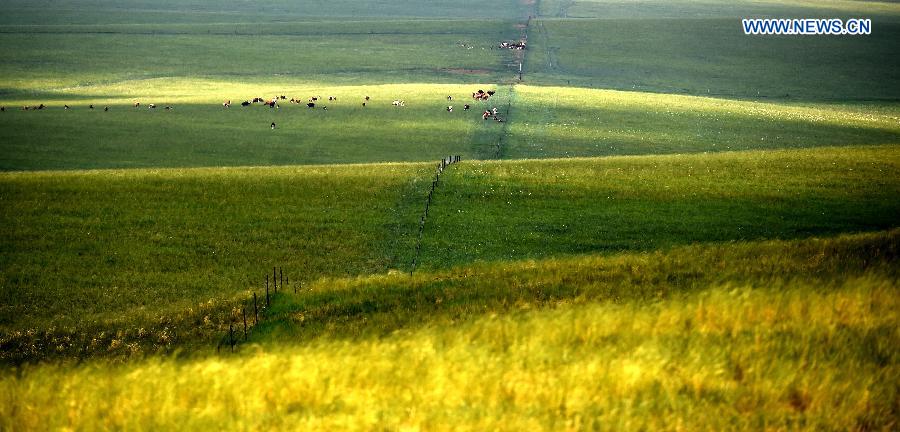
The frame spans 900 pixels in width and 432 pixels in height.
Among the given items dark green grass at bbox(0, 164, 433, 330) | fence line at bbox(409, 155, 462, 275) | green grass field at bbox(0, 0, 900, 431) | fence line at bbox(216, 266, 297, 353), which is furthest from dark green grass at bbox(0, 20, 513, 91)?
fence line at bbox(216, 266, 297, 353)

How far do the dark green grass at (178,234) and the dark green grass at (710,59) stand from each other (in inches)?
1994

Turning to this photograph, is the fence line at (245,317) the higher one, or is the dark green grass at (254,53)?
the dark green grass at (254,53)

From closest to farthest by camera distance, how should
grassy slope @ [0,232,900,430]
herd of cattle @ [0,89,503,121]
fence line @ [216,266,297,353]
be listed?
1. grassy slope @ [0,232,900,430]
2. fence line @ [216,266,297,353]
3. herd of cattle @ [0,89,503,121]

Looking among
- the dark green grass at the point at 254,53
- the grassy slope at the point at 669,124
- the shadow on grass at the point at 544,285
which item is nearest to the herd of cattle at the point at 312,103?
the grassy slope at the point at 669,124

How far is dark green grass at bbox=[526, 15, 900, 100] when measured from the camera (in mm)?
79312

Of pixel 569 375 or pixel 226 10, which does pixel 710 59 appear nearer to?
pixel 226 10

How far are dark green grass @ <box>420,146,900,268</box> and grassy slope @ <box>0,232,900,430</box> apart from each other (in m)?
13.3

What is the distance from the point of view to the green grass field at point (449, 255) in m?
6.79

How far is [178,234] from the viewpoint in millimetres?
24969

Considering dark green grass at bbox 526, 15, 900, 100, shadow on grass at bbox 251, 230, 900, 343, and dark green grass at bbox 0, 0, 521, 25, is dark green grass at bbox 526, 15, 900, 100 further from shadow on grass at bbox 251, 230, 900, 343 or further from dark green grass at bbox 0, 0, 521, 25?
shadow on grass at bbox 251, 230, 900, 343

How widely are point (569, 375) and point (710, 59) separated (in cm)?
9570

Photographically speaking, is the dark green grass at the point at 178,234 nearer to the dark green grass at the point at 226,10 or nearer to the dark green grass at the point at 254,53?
the dark green grass at the point at 254,53

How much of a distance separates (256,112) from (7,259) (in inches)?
1442

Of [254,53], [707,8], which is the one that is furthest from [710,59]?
[707,8]
